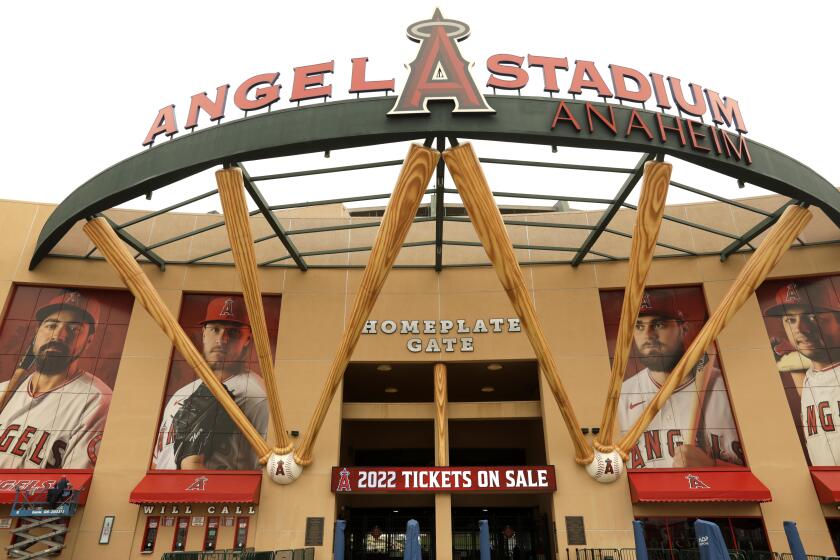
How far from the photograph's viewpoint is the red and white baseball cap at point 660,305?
81.5 feet

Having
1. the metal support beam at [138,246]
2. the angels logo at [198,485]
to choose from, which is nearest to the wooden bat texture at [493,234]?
the angels logo at [198,485]

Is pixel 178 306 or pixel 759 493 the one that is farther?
pixel 178 306

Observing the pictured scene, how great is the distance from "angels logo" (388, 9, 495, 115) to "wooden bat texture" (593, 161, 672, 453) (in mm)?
5644

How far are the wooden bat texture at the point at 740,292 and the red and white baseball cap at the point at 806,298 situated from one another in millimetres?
5010

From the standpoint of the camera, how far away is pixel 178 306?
2523 centimetres

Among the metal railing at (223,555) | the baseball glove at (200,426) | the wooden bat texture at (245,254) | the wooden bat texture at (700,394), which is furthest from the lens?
the baseball glove at (200,426)

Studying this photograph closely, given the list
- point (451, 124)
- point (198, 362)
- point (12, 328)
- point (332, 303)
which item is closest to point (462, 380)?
point (332, 303)

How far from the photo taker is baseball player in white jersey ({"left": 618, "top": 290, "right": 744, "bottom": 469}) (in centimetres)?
2214

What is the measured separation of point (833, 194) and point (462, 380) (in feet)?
60.7

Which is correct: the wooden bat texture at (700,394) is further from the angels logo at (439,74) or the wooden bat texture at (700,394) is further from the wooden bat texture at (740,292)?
the angels logo at (439,74)

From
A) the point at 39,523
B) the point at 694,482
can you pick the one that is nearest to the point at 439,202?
the point at 694,482

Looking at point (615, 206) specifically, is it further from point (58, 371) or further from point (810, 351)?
point (58, 371)

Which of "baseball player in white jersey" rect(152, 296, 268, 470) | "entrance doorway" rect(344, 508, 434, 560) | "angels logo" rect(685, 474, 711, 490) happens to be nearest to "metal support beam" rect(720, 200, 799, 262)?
"angels logo" rect(685, 474, 711, 490)

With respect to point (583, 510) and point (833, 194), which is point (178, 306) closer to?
point (583, 510)
